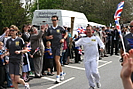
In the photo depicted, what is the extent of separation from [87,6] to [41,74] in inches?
1609

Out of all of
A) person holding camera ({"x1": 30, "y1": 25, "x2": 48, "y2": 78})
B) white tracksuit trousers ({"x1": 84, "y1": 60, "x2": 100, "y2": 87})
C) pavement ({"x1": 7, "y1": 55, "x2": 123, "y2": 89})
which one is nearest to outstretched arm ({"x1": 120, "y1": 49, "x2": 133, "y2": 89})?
white tracksuit trousers ({"x1": 84, "y1": 60, "x2": 100, "y2": 87})

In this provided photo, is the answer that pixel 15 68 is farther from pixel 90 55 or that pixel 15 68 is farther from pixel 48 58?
pixel 48 58

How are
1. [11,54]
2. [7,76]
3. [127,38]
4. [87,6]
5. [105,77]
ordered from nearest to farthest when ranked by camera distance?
1. [127,38]
2. [11,54]
3. [7,76]
4. [105,77]
5. [87,6]

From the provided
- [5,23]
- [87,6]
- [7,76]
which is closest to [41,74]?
[7,76]

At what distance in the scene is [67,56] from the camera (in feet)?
42.7

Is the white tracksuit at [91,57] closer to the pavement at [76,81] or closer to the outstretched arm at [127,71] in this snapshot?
the pavement at [76,81]

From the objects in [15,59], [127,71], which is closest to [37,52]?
[15,59]

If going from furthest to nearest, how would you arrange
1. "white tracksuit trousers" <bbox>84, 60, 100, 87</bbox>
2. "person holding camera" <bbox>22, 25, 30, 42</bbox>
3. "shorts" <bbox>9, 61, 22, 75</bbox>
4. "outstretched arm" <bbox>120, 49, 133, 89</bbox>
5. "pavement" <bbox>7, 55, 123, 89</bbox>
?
"person holding camera" <bbox>22, 25, 30, 42</bbox> < "pavement" <bbox>7, 55, 123, 89</bbox> < "white tracksuit trousers" <bbox>84, 60, 100, 87</bbox> < "shorts" <bbox>9, 61, 22, 75</bbox> < "outstretched arm" <bbox>120, 49, 133, 89</bbox>

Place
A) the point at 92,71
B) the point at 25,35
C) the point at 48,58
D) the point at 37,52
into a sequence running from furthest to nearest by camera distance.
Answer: the point at 48,58, the point at 37,52, the point at 25,35, the point at 92,71

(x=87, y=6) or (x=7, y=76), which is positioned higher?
(x=87, y=6)

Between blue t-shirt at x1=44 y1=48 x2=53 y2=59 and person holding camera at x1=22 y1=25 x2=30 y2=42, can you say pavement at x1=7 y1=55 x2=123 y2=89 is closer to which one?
blue t-shirt at x1=44 y1=48 x2=53 y2=59

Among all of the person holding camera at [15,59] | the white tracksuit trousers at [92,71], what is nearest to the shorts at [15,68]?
the person holding camera at [15,59]

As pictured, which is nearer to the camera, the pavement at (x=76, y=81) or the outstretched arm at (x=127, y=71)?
the outstretched arm at (x=127, y=71)

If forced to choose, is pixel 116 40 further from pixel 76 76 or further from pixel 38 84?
pixel 38 84
